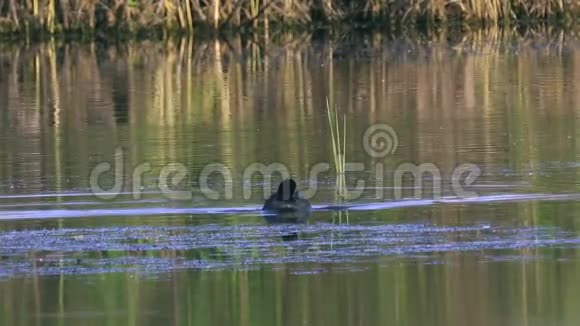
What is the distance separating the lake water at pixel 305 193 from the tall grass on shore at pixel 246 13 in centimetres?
1437

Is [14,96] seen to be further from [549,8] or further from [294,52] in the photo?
[549,8]

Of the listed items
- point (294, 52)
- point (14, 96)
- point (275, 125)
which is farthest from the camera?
point (294, 52)

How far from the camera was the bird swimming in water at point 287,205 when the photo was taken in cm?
1187

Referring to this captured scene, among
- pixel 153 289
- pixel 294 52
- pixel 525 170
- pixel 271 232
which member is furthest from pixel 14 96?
pixel 153 289

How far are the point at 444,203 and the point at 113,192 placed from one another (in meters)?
2.99

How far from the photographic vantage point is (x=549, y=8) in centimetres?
4206

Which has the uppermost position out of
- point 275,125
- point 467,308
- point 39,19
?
point 39,19

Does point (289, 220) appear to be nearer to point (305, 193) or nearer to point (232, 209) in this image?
point (232, 209)

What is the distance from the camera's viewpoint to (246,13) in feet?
135
